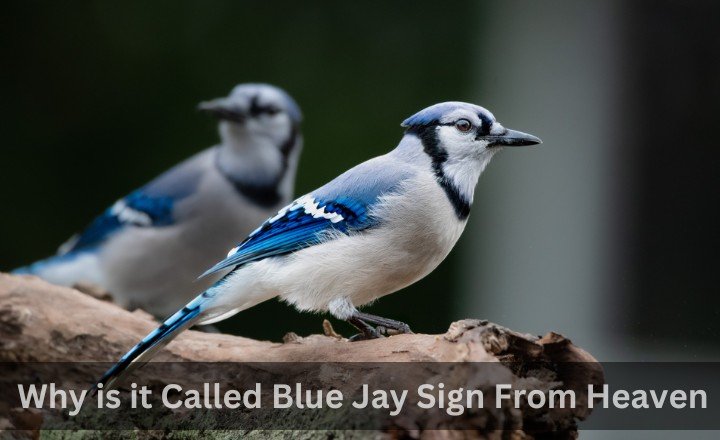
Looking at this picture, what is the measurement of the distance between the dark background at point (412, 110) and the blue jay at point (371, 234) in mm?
573

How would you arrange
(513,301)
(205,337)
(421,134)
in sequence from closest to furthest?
1. (421,134)
2. (205,337)
3. (513,301)

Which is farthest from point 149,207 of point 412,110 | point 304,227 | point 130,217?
point 304,227

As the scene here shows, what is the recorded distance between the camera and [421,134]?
6.13ft

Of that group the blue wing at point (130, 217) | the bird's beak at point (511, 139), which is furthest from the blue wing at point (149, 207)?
the bird's beak at point (511, 139)

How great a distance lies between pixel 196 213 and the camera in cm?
304

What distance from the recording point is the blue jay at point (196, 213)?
303cm

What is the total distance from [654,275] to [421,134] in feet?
3.30

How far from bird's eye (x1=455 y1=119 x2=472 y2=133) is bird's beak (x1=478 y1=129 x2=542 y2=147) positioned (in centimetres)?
3

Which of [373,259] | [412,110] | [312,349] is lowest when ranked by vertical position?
[312,349]

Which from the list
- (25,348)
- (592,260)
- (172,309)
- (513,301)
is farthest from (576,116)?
(25,348)

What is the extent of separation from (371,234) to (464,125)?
0.89ft

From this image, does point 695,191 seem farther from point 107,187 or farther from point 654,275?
point 107,187

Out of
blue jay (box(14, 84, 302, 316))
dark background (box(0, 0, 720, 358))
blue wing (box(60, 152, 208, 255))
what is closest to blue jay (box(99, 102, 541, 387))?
dark background (box(0, 0, 720, 358))

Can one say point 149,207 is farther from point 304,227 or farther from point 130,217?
point 304,227
